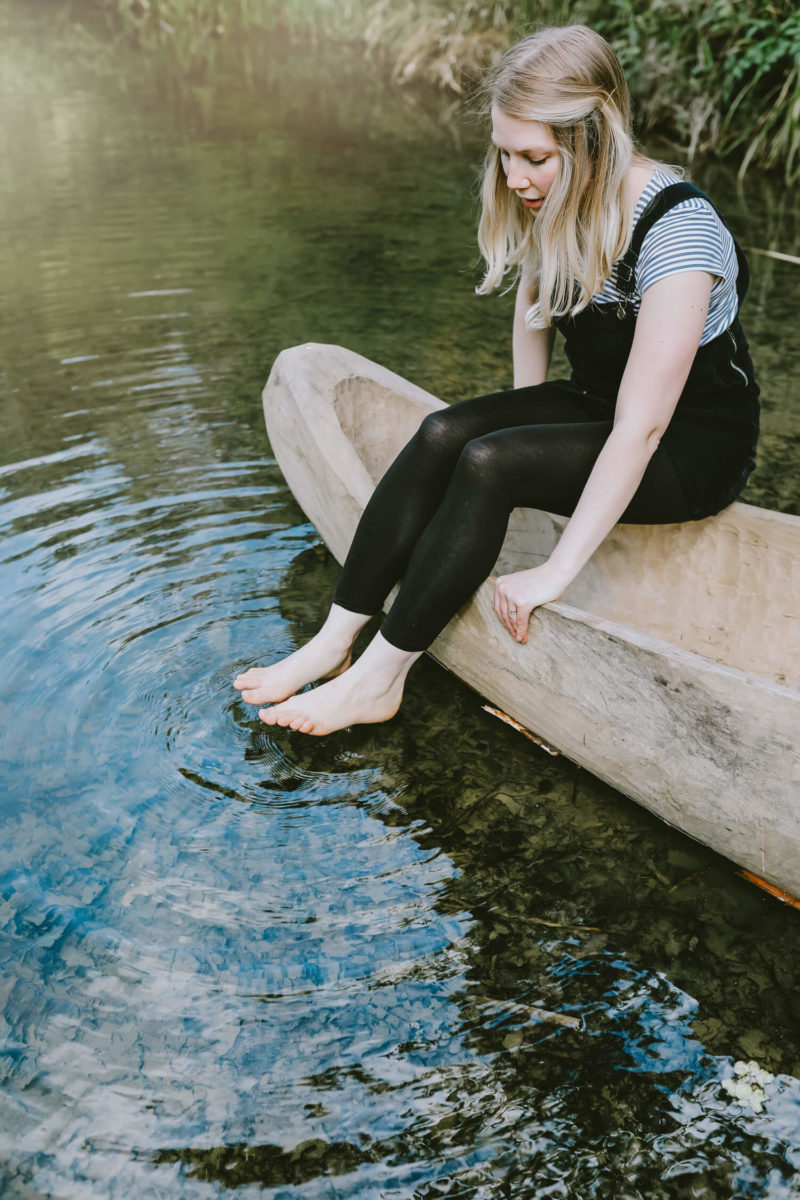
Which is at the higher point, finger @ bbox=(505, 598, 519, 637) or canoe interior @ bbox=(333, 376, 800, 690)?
finger @ bbox=(505, 598, 519, 637)

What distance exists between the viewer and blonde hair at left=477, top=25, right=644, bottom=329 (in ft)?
5.68

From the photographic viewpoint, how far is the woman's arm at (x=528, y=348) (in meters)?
2.25

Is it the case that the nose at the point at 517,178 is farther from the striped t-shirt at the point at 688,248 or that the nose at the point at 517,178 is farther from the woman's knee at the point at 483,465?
the woman's knee at the point at 483,465

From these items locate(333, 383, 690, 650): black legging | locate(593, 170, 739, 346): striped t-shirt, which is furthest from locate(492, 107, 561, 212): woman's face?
locate(333, 383, 690, 650): black legging

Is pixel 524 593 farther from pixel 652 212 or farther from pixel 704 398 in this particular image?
pixel 652 212

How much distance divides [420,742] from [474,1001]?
0.65m

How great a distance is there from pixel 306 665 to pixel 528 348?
87 centimetres

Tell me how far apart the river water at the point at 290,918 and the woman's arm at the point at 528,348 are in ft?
2.40

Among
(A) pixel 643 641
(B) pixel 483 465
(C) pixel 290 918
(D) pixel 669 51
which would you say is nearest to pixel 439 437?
(B) pixel 483 465

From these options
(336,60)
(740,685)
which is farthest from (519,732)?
(336,60)

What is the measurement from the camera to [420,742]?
2119 millimetres

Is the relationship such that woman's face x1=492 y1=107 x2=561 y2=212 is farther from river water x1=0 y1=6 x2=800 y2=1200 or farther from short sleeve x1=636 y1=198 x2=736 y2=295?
river water x1=0 y1=6 x2=800 y2=1200

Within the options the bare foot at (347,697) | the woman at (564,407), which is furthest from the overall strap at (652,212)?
the bare foot at (347,697)

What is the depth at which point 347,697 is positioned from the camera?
6.71 feet
